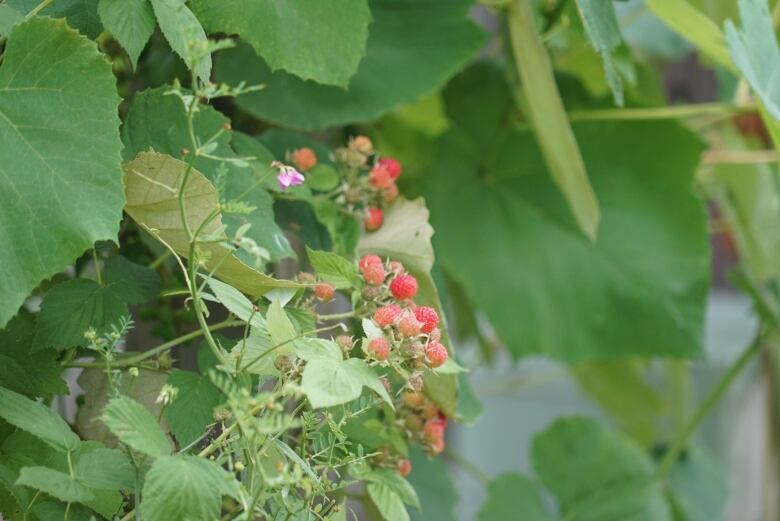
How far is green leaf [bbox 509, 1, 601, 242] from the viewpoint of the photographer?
0.74 meters

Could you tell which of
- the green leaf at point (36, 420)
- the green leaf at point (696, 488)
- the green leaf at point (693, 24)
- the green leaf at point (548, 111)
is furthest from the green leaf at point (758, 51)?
the green leaf at point (696, 488)

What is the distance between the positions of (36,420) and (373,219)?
0.26 m

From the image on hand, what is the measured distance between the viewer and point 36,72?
1.68 feet

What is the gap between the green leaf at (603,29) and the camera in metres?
0.65

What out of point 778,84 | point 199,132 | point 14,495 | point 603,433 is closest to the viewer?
point 14,495

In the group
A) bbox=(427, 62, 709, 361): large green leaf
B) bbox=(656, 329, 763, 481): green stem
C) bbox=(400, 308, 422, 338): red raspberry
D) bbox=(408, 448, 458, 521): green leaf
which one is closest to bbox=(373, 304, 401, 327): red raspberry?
bbox=(400, 308, 422, 338): red raspberry

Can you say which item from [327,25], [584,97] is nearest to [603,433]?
[584,97]

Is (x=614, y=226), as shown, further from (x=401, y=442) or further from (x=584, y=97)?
(x=401, y=442)

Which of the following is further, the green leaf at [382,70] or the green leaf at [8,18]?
the green leaf at [382,70]

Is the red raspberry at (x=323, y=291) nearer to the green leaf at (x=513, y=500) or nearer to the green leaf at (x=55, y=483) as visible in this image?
the green leaf at (x=55, y=483)

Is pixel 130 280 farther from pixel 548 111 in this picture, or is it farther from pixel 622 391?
pixel 622 391

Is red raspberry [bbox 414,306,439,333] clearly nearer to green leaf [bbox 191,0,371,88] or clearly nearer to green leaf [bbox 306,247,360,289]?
green leaf [bbox 306,247,360,289]

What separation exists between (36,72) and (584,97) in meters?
0.63

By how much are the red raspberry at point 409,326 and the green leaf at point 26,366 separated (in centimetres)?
18
